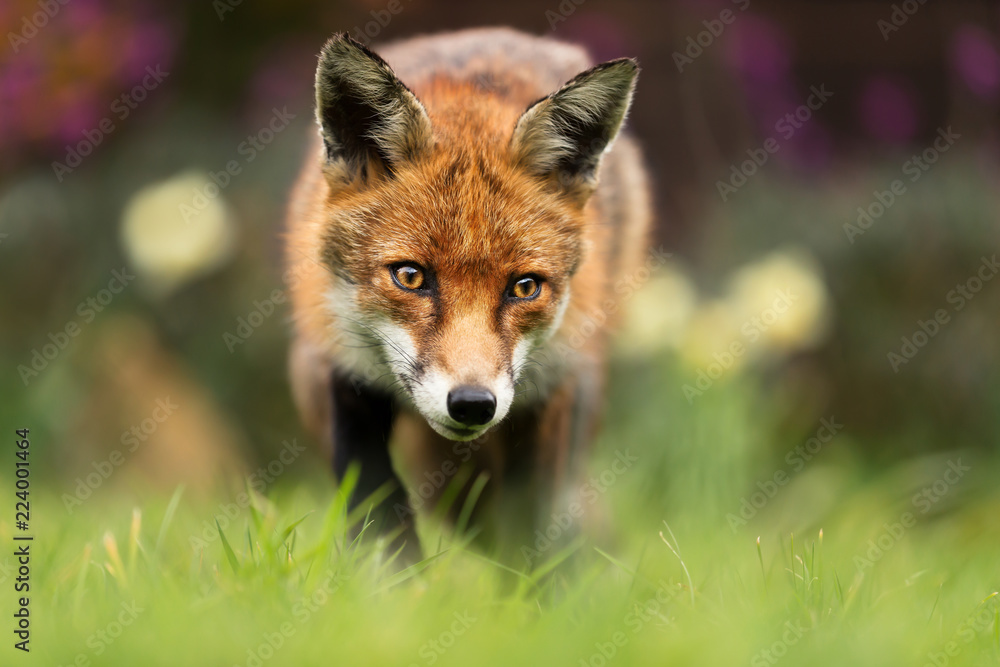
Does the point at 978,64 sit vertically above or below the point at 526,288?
above

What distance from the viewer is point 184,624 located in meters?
2.34

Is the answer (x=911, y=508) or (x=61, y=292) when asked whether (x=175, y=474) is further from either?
(x=911, y=508)

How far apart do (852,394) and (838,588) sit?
4.14m

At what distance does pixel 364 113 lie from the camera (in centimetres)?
336
